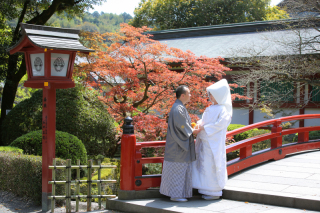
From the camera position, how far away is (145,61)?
8.05 metres

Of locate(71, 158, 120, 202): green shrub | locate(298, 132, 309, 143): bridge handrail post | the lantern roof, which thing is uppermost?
the lantern roof

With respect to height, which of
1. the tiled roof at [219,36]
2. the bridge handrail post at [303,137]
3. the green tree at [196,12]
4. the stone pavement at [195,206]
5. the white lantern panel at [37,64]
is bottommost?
the stone pavement at [195,206]

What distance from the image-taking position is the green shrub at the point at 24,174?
5449 millimetres

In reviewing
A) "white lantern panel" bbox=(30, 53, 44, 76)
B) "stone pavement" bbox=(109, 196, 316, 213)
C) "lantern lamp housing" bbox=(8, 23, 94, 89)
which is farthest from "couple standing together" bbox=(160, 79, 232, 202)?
"white lantern panel" bbox=(30, 53, 44, 76)

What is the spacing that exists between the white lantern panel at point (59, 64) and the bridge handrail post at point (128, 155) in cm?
150

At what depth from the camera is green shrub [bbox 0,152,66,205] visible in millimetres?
5449

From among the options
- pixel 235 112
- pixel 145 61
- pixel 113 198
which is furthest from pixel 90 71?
pixel 235 112

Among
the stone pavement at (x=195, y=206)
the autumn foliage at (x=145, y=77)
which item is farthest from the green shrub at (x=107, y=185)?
the stone pavement at (x=195, y=206)

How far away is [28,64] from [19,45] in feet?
1.13

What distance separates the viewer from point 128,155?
183 inches

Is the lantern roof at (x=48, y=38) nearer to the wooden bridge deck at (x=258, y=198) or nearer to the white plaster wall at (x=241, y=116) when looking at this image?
the wooden bridge deck at (x=258, y=198)

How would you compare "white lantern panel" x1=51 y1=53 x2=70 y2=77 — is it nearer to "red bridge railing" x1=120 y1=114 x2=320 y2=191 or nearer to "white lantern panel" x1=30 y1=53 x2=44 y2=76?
"white lantern panel" x1=30 y1=53 x2=44 y2=76

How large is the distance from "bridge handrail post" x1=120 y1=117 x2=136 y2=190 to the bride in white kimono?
0.97 metres

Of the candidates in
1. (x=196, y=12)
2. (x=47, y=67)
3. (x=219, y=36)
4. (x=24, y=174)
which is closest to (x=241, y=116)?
(x=219, y=36)
